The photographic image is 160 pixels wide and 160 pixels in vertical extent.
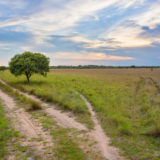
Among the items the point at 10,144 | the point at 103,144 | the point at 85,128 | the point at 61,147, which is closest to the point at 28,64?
the point at 85,128

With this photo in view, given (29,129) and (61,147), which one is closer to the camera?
(61,147)

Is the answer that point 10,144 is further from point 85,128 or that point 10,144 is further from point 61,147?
point 85,128

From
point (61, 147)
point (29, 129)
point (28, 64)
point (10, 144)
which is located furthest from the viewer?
point (28, 64)

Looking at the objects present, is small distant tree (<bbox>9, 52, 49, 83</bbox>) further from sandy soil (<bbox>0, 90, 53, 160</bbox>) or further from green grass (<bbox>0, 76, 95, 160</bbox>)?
green grass (<bbox>0, 76, 95, 160</bbox>)

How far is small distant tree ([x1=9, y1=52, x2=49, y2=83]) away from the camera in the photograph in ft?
94.8

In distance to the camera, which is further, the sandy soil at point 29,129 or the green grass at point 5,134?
the sandy soil at point 29,129

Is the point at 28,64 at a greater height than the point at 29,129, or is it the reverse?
the point at 28,64

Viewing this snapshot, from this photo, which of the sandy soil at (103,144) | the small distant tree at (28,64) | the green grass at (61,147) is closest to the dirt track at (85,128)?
the sandy soil at (103,144)

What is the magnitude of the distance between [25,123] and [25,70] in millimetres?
21224

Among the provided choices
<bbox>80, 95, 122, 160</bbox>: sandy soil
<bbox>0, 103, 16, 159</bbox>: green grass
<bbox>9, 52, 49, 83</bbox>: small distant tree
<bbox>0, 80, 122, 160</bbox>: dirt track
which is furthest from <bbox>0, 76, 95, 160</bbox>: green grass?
<bbox>9, 52, 49, 83</bbox>: small distant tree

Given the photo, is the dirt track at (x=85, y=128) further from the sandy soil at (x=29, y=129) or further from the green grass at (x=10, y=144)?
the green grass at (x=10, y=144)

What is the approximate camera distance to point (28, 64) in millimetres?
28938

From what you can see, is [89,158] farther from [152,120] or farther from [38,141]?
[152,120]

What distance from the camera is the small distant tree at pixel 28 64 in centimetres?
2891
